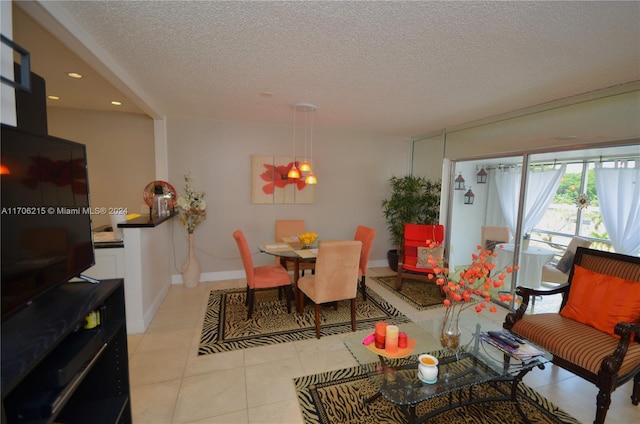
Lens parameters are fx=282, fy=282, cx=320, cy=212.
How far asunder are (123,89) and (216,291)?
2.66m

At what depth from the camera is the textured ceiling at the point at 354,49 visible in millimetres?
1578

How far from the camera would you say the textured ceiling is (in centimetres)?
158

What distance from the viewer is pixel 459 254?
4719 mm

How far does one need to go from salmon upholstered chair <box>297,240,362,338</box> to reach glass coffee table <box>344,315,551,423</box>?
0.77 metres

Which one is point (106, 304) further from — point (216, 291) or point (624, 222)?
point (624, 222)

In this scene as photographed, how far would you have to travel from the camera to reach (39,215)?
1.15m

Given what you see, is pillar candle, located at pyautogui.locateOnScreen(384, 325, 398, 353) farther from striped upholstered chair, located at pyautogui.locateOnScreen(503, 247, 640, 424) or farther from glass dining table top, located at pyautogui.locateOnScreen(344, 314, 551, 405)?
striped upholstered chair, located at pyautogui.locateOnScreen(503, 247, 640, 424)

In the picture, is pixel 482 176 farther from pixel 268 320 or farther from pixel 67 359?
pixel 67 359

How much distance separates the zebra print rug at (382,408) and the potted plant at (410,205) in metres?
2.87

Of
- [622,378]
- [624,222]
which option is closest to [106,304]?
[622,378]

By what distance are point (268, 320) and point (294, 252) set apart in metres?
0.81

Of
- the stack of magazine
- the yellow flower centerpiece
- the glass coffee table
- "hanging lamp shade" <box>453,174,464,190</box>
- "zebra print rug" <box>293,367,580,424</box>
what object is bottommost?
"zebra print rug" <box>293,367,580,424</box>

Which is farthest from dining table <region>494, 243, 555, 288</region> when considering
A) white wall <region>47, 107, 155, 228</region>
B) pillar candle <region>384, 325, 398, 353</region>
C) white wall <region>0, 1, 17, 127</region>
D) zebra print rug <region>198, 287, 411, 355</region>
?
white wall <region>47, 107, 155, 228</region>

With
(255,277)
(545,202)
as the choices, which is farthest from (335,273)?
(545,202)
